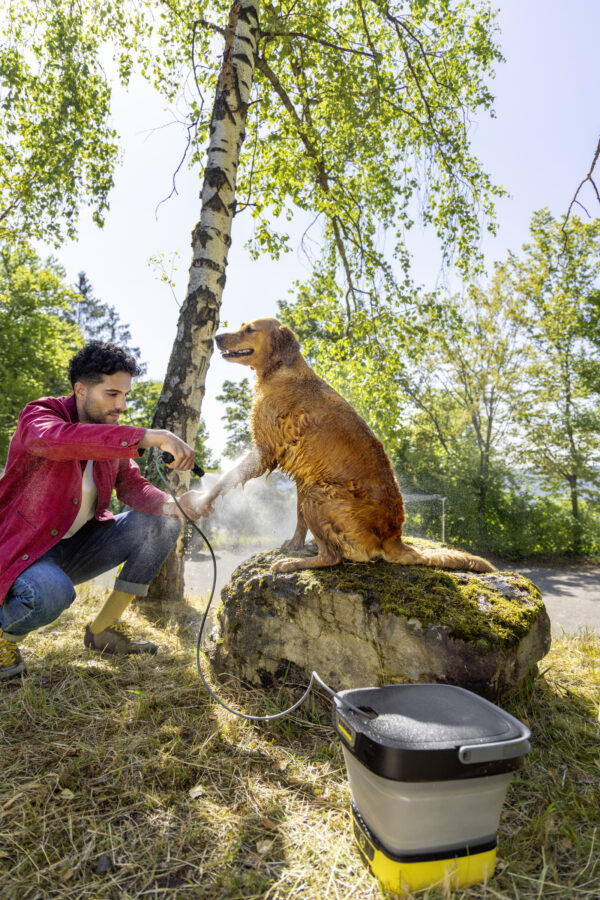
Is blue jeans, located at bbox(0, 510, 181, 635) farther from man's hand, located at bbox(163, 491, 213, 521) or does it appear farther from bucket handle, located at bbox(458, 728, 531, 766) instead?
bucket handle, located at bbox(458, 728, 531, 766)

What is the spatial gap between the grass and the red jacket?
2.42 ft

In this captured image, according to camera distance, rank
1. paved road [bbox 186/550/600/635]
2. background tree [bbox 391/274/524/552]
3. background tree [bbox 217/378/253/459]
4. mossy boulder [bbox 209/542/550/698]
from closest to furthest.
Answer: mossy boulder [bbox 209/542/550/698] → paved road [bbox 186/550/600/635] → background tree [bbox 391/274/524/552] → background tree [bbox 217/378/253/459]

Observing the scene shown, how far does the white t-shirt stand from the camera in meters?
2.90

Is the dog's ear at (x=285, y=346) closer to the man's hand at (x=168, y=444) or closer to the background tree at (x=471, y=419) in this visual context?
the man's hand at (x=168, y=444)

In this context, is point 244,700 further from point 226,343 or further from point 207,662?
point 226,343

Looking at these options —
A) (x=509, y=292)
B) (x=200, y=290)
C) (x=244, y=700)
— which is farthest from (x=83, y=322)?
(x=244, y=700)

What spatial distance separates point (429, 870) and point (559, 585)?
9859 millimetres

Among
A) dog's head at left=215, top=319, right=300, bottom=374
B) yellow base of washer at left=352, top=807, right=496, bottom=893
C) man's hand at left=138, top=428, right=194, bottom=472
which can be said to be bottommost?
yellow base of washer at left=352, top=807, right=496, bottom=893

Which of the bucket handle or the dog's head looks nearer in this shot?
the bucket handle

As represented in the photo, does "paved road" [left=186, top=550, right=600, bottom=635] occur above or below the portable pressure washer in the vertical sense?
below

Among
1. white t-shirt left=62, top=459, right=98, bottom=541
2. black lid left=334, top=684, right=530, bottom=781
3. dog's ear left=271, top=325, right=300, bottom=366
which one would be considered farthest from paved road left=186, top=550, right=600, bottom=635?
black lid left=334, top=684, right=530, bottom=781

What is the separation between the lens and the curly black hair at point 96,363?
2.75 metres

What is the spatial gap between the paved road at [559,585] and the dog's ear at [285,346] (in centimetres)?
281

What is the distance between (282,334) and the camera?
326 cm
